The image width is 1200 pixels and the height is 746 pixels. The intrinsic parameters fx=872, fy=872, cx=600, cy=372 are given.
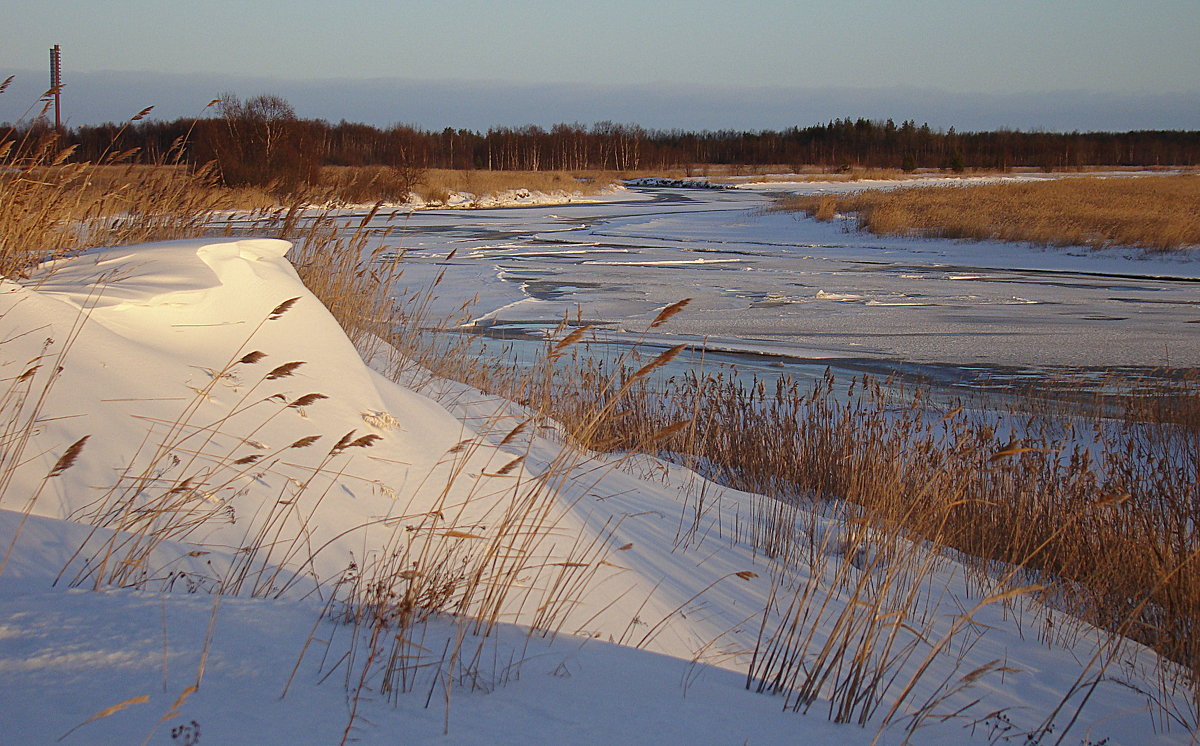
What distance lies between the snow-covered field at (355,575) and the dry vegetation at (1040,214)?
20.1 metres

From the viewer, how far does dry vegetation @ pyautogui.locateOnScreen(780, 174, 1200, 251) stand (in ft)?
69.5

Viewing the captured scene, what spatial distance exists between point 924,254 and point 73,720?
22.6 m

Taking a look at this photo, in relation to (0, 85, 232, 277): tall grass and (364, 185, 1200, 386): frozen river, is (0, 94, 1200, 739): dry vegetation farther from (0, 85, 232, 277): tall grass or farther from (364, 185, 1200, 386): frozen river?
(364, 185, 1200, 386): frozen river

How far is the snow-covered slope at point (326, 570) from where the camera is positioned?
170 centimetres

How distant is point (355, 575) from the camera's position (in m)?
2.54

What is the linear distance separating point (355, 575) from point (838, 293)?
13705 millimetres

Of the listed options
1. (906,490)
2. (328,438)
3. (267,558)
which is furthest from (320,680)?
(906,490)

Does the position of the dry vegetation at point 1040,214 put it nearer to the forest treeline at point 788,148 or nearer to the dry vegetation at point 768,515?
the dry vegetation at point 768,515

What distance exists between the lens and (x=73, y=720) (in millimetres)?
1448

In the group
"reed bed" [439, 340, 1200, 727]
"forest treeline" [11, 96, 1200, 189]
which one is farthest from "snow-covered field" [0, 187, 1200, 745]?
"forest treeline" [11, 96, 1200, 189]

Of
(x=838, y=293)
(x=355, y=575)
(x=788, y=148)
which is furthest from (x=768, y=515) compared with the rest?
(x=788, y=148)

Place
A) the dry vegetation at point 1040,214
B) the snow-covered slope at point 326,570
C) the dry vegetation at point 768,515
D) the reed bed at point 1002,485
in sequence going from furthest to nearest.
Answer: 1. the dry vegetation at point 1040,214
2. the reed bed at point 1002,485
3. the dry vegetation at point 768,515
4. the snow-covered slope at point 326,570

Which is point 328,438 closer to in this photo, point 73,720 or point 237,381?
point 237,381

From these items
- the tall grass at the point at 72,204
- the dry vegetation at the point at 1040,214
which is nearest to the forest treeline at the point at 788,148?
the dry vegetation at the point at 1040,214
